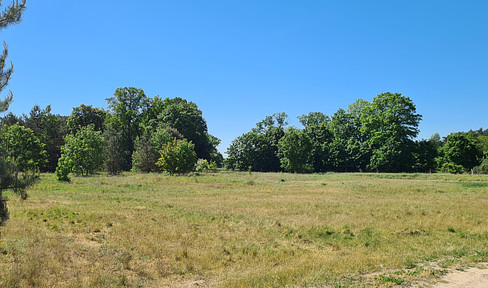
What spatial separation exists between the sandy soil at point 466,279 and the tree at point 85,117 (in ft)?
262

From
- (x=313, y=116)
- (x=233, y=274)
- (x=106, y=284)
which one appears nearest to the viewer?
(x=106, y=284)

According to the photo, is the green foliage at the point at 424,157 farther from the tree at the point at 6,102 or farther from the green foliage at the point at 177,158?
the tree at the point at 6,102

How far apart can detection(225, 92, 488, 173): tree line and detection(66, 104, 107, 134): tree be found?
112ft

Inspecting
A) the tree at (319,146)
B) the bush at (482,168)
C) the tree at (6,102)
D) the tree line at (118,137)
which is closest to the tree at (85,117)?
the tree line at (118,137)

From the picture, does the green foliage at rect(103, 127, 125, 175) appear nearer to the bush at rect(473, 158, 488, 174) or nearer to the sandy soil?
the sandy soil

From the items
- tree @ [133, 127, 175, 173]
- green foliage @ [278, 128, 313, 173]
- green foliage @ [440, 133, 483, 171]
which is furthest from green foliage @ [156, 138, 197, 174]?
green foliage @ [440, 133, 483, 171]

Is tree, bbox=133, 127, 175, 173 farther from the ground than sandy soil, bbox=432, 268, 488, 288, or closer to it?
Answer: farther from the ground

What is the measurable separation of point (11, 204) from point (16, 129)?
38534mm

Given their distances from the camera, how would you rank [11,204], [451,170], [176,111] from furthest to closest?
[176,111] → [451,170] → [11,204]

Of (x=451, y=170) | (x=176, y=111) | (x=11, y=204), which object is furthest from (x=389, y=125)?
(x=11, y=204)

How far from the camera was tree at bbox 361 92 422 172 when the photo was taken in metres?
64.6

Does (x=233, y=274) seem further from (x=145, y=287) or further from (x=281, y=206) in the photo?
(x=281, y=206)

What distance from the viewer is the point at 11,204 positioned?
18.6m

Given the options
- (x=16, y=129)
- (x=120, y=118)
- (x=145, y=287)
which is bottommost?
(x=145, y=287)
